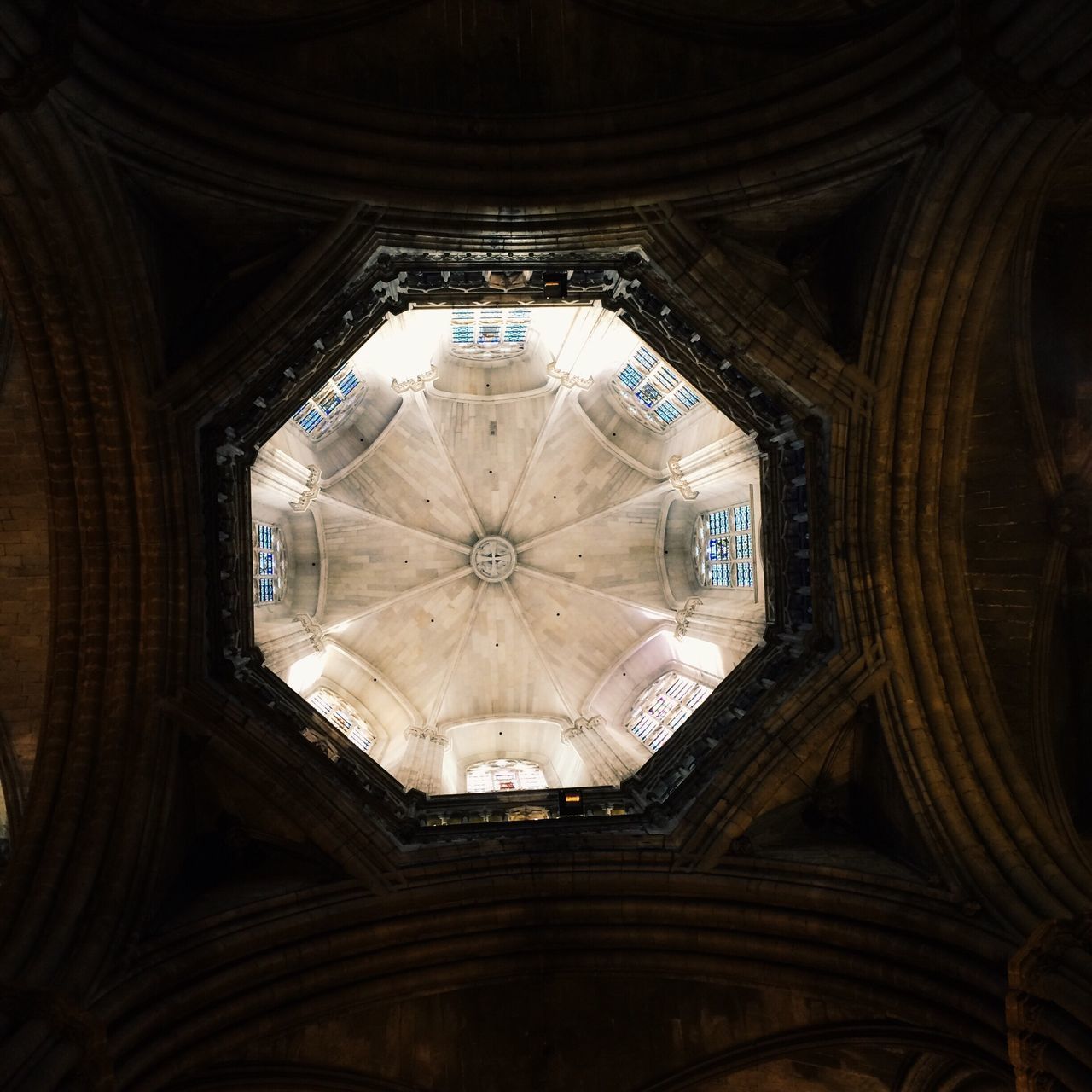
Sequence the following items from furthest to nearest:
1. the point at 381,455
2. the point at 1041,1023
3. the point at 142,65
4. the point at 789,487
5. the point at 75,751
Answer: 1. the point at 381,455
2. the point at 789,487
3. the point at 75,751
4. the point at 142,65
5. the point at 1041,1023

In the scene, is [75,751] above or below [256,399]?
below

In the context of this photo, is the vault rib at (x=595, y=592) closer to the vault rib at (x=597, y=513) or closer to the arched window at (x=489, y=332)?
the vault rib at (x=597, y=513)

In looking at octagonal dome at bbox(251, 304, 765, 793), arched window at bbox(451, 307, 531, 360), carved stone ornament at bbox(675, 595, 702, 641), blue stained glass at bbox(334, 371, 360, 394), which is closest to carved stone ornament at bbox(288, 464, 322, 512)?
octagonal dome at bbox(251, 304, 765, 793)

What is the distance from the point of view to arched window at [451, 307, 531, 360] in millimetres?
19703

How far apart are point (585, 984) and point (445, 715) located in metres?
14.2

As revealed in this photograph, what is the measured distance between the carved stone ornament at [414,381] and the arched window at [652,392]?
16.1 feet

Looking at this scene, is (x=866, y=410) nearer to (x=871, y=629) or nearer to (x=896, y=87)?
(x=871, y=629)

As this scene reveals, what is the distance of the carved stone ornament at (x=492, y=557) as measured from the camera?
26438 mm

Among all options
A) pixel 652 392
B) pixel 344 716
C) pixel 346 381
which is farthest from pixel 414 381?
pixel 344 716

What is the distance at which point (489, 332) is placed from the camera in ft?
70.3

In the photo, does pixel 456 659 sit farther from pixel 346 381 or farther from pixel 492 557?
pixel 346 381

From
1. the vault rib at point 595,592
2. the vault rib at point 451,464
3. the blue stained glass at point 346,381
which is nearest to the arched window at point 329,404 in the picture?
the blue stained glass at point 346,381

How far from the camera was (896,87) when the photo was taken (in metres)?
9.62

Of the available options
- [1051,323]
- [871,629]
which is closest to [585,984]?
[871,629]
